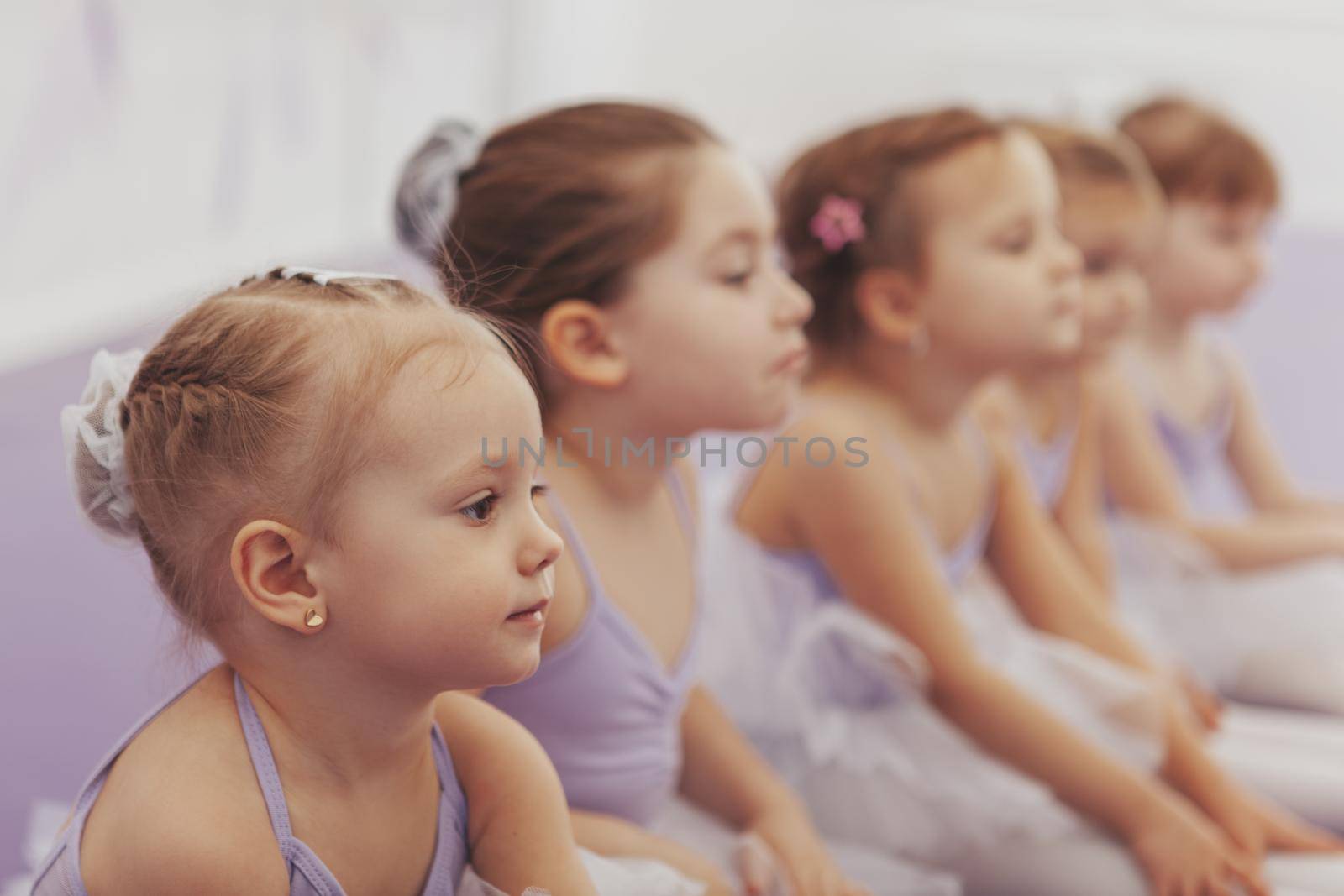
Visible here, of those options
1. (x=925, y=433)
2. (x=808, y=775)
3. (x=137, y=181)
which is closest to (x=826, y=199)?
(x=925, y=433)

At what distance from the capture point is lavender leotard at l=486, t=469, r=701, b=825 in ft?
2.99

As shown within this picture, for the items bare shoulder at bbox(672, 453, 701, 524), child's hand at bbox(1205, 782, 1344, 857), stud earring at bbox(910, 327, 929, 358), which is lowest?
child's hand at bbox(1205, 782, 1344, 857)

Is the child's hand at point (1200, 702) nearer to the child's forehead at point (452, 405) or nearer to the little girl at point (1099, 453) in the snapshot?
the little girl at point (1099, 453)

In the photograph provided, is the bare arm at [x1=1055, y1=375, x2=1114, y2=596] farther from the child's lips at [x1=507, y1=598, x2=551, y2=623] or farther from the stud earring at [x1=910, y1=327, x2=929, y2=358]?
the child's lips at [x1=507, y1=598, x2=551, y2=623]

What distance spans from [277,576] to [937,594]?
2.23ft

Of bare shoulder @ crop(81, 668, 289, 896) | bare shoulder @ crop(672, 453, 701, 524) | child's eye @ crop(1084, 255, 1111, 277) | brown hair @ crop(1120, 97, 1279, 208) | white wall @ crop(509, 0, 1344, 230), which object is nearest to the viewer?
bare shoulder @ crop(81, 668, 289, 896)

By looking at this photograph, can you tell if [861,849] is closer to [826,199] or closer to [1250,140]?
[826,199]

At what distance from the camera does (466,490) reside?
65 centimetres

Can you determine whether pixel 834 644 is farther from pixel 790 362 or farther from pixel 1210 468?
pixel 1210 468

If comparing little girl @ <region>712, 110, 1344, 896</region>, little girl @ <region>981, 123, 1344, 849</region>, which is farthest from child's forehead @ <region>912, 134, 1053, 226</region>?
little girl @ <region>981, 123, 1344, 849</region>

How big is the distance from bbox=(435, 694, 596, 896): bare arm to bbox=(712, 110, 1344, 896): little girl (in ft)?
1.54

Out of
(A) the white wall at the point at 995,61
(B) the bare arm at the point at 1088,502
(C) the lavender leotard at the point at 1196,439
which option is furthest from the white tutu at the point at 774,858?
(A) the white wall at the point at 995,61

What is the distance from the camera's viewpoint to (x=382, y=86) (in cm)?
181

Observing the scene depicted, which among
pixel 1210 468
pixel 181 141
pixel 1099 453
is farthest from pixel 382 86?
pixel 1210 468
